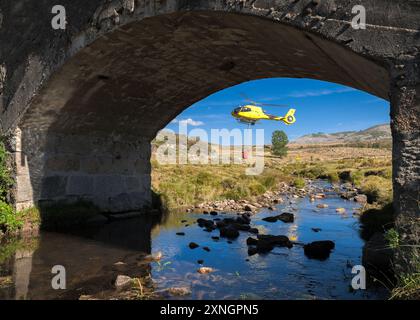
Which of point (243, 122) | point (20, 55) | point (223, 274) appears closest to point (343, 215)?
point (223, 274)

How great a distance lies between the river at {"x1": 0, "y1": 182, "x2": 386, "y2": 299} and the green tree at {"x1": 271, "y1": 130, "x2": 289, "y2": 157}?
71.7m

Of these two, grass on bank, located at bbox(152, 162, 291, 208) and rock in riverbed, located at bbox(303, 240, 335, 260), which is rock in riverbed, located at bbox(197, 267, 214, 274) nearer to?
rock in riverbed, located at bbox(303, 240, 335, 260)

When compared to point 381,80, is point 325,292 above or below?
below

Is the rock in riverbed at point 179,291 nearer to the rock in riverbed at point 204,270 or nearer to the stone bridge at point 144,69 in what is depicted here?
the rock in riverbed at point 204,270

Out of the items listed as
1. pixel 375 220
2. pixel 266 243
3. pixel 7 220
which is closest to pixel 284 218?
pixel 375 220

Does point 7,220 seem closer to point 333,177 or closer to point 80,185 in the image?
point 80,185

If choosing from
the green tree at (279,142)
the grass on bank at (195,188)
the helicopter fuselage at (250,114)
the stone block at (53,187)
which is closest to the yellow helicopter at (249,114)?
the helicopter fuselage at (250,114)

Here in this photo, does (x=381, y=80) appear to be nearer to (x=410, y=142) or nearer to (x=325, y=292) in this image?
(x=410, y=142)

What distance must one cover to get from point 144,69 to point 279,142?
7432 cm

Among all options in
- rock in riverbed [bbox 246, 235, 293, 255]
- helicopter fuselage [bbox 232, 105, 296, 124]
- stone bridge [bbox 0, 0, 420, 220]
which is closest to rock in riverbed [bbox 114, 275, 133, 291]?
rock in riverbed [bbox 246, 235, 293, 255]

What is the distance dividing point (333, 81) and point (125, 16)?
4.30 metres

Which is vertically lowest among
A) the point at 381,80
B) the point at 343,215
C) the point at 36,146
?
the point at 343,215

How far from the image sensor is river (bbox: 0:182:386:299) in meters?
4.80

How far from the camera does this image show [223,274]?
5535mm
